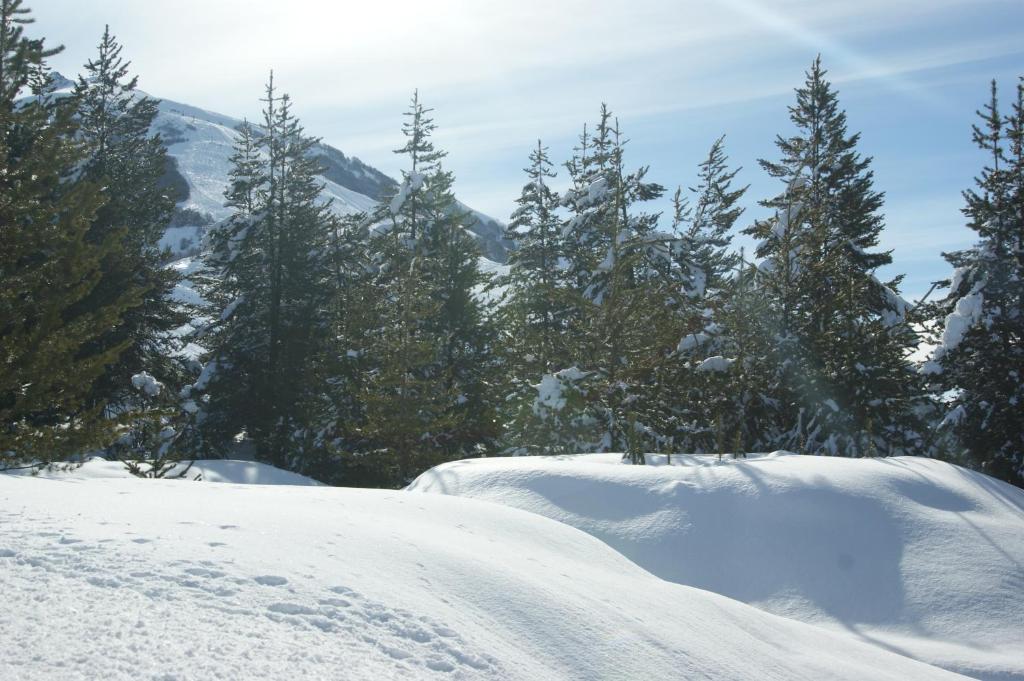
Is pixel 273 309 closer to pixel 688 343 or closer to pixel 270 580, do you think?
pixel 688 343

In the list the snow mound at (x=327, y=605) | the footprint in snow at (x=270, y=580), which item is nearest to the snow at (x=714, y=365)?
the snow mound at (x=327, y=605)

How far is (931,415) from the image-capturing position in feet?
56.1

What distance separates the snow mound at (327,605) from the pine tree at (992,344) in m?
15.0

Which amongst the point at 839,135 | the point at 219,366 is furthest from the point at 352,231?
the point at 839,135

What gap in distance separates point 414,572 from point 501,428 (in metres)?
16.2

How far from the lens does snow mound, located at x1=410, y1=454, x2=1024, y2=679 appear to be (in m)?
5.90

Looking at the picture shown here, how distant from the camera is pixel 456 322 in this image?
23.9 m

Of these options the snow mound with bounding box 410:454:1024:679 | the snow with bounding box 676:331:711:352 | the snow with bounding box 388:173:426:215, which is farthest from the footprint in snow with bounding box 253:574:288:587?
the snow with bounding box 388:173:426:215

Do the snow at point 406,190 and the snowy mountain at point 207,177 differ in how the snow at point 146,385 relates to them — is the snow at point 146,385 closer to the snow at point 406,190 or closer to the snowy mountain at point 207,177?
the snow at point 406,190

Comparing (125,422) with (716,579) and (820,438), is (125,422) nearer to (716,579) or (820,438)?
(716,579)

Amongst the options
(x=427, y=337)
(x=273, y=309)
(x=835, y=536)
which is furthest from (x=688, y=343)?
(x=273, y=309)

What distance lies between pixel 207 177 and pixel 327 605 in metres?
155

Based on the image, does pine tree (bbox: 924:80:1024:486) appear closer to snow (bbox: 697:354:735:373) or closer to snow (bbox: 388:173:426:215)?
snow (bbox: 697:354:735:373)

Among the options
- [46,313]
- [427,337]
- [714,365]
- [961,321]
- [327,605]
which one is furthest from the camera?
[427,337]
